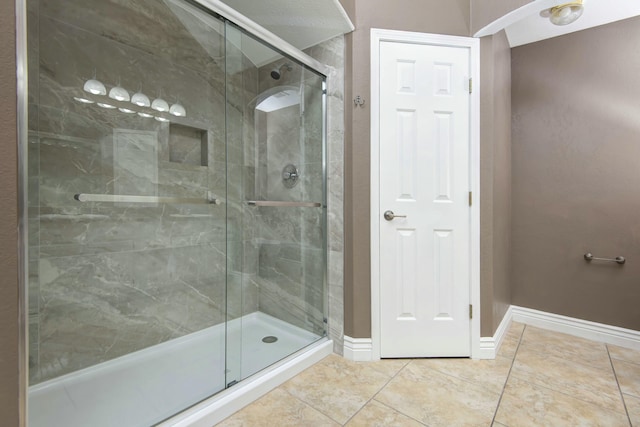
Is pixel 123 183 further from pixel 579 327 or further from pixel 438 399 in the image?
pixel 579 327

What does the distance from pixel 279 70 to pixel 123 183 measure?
123 cm

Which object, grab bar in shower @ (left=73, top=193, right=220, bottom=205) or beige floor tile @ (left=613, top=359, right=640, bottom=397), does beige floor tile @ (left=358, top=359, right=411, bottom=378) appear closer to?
beige floor tile @ (left=613, top=359, right=640, bottom=397)

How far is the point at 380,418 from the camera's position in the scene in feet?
4.43

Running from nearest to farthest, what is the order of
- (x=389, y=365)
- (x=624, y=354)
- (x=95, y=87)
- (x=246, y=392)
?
(x=246, y=392) < (x=95, y=87) < (x=389, y=365) < (x=624, y=354)

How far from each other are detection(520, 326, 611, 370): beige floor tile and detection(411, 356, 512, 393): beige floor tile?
40 cm

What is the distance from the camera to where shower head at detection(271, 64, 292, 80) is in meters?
1.94

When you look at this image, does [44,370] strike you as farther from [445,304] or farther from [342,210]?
[445,304]

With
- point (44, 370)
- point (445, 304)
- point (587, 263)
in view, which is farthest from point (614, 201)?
point (44, 370)

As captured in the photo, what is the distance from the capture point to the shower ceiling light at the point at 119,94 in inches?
69.1

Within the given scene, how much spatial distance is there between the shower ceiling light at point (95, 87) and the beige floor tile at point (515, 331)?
3.17m

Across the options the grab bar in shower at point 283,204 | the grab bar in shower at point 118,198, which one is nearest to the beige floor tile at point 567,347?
the grab bar in shower at point 283,204

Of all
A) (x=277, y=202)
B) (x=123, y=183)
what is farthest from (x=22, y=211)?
(x=277, y=202)

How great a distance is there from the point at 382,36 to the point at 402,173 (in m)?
0.86

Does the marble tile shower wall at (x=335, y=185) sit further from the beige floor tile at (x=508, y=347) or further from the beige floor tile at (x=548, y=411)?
the beige floor tile at (x=508, y=347)
